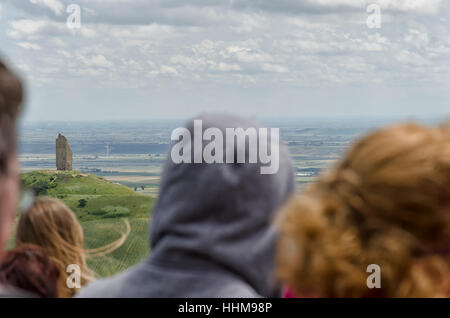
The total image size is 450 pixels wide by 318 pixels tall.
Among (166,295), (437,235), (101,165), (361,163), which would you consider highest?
(101,165)

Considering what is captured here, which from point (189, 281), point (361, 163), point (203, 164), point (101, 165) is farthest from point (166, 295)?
point (101, 165)

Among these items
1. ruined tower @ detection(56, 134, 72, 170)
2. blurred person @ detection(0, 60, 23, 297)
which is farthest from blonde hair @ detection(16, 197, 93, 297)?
ruined tower @ detection(56, 134, 72, 170)

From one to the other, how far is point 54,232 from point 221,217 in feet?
7.35

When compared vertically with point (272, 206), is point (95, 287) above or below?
below

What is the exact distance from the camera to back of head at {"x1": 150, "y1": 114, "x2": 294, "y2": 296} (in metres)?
1.99

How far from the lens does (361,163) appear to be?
1.74m

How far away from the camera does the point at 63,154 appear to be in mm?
31641

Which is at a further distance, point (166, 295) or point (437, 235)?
point (166, 295)

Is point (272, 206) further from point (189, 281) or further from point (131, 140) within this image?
point (131, 140)

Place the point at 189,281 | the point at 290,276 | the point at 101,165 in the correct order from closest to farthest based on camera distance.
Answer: the point at 290,276
the point at 189,281
the point at 101,165

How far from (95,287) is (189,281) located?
1.28 feet

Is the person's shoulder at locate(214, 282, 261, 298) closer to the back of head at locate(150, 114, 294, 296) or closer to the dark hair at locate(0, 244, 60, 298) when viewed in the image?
the back of head at locate(150, 114, 294, 296)

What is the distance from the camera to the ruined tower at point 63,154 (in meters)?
30.0

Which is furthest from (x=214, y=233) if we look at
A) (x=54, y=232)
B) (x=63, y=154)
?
(x=63, y=154)
